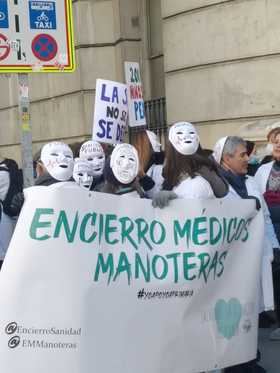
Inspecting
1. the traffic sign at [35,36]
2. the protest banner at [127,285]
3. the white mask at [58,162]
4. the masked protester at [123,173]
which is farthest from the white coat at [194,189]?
the traffic sign at [35,36]

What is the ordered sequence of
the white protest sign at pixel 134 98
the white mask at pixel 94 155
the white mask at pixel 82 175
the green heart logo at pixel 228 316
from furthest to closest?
the white protest sign at pixel 134 98 → the white mask at pixel 94 155 → the white mask at pixel 82 175 → the green heart logo at pixel 228 316

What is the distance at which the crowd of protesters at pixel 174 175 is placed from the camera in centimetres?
484

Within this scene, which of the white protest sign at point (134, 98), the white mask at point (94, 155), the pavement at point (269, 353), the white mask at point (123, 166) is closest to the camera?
the white mask at point (123, 166)

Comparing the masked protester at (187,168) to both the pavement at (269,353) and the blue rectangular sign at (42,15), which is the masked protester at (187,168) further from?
the blue rectangular sign at (42,15)

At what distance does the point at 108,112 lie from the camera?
761 cm

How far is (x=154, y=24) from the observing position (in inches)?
517

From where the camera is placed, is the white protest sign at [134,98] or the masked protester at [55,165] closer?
the masked protester at [55,165]

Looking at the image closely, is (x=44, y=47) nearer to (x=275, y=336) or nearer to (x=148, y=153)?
(x=148, y=153)

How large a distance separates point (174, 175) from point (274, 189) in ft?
6.73

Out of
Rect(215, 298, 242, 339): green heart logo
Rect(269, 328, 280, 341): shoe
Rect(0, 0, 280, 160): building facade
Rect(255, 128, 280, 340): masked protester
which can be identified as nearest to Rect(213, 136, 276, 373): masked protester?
Rect(215, 298, 242, 339): green heart logo

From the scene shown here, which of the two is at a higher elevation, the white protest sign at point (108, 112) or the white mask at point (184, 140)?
the white protest sign at point (108, 112)

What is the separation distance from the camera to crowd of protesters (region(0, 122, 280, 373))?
4.84 metres

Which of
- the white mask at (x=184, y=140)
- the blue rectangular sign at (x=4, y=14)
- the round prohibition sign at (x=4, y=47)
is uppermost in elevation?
the blue rectangular sign at (x=4, y=14)

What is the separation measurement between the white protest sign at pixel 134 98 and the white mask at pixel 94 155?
128 cm
